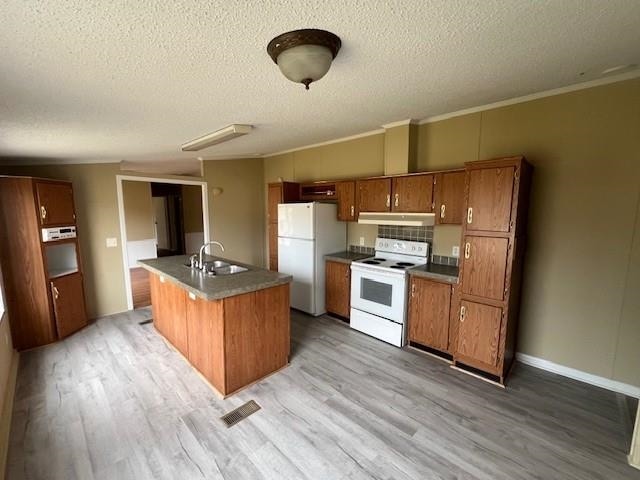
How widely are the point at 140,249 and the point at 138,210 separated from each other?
95 cm

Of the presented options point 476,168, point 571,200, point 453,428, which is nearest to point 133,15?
point 476,168

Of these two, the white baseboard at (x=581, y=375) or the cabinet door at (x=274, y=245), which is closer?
the white baseboard at (x=581, y=375)

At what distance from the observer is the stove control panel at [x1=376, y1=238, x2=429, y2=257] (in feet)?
11.4

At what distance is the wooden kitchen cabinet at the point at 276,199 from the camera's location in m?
4.40

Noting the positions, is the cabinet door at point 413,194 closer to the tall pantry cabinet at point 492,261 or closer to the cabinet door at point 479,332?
the tall pantry cabinet at point 492,261

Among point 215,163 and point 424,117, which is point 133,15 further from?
point 215,163

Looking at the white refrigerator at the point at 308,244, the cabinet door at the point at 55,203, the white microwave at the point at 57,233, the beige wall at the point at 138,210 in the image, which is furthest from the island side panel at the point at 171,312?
the beige wall at the point at 138,210

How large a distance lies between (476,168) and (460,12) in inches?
57.6

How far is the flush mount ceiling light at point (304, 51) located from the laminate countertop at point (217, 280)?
63.4 inches

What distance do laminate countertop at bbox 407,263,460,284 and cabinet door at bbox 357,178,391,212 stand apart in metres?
0.82

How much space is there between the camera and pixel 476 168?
2508 millimetres

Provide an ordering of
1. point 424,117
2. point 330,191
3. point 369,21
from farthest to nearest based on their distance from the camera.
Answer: point 330,191
point 424,117
point 369,21

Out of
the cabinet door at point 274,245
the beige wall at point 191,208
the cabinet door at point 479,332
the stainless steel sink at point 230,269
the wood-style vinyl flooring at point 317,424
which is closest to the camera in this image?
the wood-style vinyl flooring at point 317,424

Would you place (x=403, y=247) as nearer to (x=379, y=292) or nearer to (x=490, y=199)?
(x=379, y=292)
